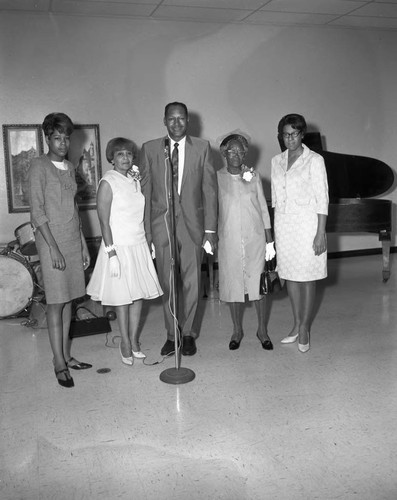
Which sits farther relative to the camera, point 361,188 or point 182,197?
point 361,188

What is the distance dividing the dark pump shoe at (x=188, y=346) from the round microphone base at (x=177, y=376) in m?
0.33

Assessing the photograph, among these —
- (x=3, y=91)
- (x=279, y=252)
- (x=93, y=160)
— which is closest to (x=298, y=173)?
(x=279, y=252)

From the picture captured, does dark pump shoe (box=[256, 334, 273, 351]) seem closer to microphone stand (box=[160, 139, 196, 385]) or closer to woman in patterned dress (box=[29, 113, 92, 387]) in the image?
microphone stand (box=[160, 139, 196, 385])

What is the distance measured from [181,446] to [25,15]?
542 cm

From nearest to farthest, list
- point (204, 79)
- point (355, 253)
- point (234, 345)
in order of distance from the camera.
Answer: point (234, 345), point (204, 79), point (355, 253)

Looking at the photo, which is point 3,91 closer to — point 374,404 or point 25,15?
point 25,15

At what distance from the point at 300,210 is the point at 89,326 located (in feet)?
6.74

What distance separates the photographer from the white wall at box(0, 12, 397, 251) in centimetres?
642

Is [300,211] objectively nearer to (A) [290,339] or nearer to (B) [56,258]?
(A) [290,339]

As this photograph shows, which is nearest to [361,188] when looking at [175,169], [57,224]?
[175,169]

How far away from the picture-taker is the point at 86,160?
674 centimetres

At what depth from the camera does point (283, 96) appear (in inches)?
299

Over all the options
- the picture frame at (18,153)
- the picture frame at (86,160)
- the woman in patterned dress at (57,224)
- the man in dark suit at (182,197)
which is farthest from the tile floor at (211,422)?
the picture frame at (86,160)

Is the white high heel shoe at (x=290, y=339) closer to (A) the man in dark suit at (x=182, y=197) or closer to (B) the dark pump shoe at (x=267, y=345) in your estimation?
(B) the dark pump shoe at (x=267, y=345)
